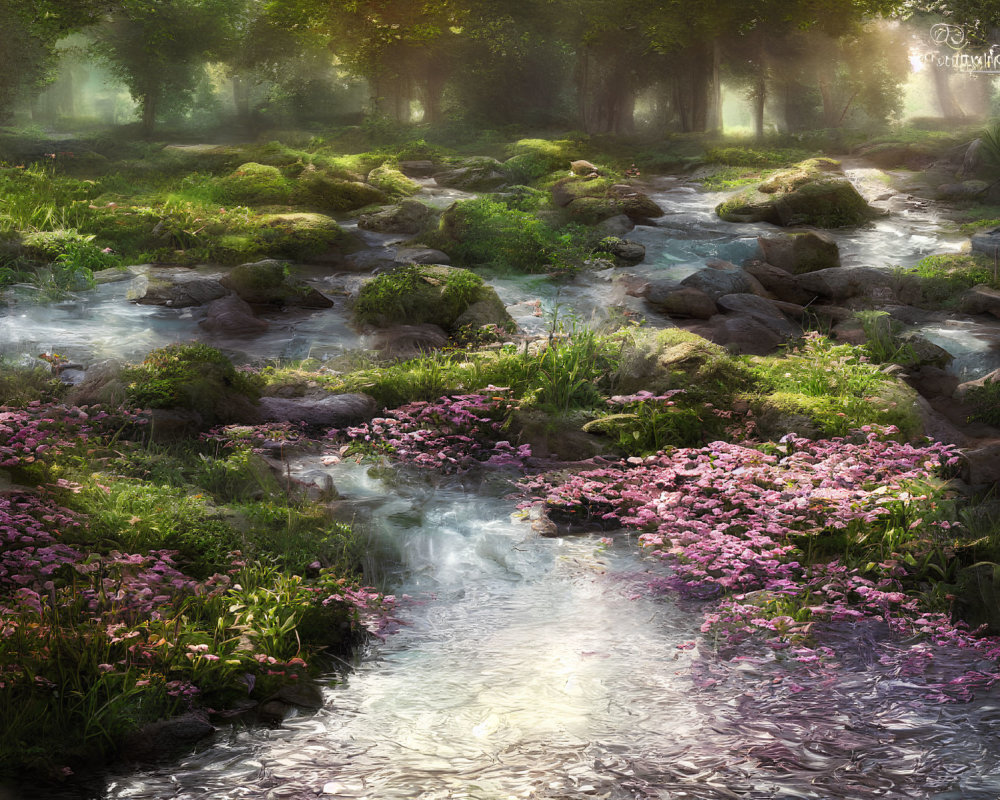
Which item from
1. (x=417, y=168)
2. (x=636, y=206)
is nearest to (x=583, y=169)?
(x=636, y=206)

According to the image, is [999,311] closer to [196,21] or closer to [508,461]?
[508,461]

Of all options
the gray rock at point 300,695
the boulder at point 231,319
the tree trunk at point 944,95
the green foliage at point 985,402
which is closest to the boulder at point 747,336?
the green foliage at point 985,402

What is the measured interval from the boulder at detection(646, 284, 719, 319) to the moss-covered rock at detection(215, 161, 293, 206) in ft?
34.3

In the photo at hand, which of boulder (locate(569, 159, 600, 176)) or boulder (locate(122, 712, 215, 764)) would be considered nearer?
boulder (locate(122, 712, 215, 764))

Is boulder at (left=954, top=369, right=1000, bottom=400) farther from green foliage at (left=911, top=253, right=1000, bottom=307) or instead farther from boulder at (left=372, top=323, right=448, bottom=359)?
boulder at (left=372, top=323, right=448, bottom=359)

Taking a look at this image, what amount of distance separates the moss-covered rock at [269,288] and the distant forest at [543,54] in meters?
21.9

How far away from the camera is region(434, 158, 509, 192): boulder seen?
24.6 metres

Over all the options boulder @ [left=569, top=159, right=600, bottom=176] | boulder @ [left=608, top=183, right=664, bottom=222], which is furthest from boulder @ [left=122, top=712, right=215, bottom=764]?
boulder @ [left=569, top=159, right=600, bottom=176]

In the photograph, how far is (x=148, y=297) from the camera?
1432cm

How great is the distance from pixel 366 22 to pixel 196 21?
7165 mm

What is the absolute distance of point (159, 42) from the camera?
3762 centimetres

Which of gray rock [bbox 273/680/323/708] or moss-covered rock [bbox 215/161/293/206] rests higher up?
moss-covered rock [bbox 215/161/293/206]

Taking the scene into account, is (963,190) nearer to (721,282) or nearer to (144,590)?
(721,282)

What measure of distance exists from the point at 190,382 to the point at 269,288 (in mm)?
5078
